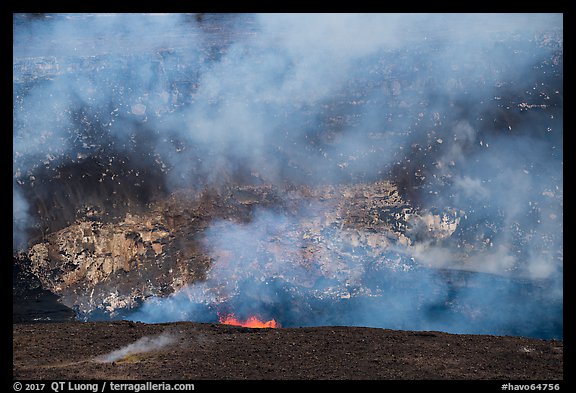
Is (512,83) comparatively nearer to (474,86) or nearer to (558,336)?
(474,86)

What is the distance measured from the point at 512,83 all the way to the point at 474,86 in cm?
143

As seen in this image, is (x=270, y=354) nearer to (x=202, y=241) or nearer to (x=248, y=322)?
(x=248, y=322)

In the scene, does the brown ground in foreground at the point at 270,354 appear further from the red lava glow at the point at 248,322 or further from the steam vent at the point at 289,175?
the red lava glow at the point at 248,322

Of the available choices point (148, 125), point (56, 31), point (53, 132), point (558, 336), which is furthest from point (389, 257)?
point (56, 31)

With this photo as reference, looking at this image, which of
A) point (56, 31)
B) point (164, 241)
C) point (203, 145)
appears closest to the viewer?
point (164, 241)

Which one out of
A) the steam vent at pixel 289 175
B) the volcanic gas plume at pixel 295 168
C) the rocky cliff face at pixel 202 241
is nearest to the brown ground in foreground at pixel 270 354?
the steam vent at pixel 289 175

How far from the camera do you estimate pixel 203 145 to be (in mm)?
29188

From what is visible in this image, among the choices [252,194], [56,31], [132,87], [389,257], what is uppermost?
[56,31]

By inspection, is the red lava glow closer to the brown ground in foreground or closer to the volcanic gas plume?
the volcanic gas plume

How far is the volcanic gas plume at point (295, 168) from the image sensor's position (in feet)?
85.9

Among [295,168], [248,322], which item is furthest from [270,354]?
[295,168]

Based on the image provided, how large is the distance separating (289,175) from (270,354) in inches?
371

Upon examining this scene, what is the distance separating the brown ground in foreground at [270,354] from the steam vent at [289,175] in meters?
0.28

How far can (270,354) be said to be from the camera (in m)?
20.6
